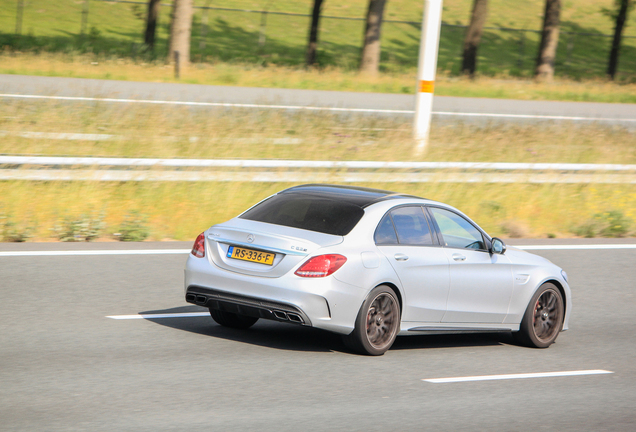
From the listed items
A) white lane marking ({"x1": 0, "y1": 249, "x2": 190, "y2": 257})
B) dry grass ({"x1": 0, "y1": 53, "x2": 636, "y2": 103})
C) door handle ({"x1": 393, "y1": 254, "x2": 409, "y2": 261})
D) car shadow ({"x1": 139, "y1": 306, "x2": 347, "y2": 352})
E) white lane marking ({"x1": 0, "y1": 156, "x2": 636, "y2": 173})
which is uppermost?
dry grass ({"x1": 0, "y1": 53, "x2": 636, "y2": 103})

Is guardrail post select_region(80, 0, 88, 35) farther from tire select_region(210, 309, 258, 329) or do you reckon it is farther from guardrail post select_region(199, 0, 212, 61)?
tire select_region(210, 309, 258, 329)

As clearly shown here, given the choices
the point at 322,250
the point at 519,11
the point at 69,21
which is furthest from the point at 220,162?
the point at 519,11

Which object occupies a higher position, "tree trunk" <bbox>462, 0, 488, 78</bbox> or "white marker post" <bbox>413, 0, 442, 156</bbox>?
"tree trunk" <bbox>462, 0, 488, 78</bbox>

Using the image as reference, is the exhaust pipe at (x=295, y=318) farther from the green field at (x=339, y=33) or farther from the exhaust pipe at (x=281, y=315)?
the green field at (x=339, y=33)

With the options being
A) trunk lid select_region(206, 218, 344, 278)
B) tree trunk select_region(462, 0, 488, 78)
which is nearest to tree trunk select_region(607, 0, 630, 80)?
tree trunk select_region(462, 0, 488, 78)

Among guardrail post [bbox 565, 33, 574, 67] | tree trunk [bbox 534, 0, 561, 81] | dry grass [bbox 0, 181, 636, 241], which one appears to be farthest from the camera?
guardrail post [bbox 565, 33, 574, 67]

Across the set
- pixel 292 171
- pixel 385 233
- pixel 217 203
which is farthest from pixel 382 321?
pixel 292 171

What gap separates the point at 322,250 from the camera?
22.7ft

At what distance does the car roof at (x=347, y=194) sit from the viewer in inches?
301

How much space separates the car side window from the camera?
8.05 metres

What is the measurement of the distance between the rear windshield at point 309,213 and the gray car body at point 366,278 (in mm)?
104

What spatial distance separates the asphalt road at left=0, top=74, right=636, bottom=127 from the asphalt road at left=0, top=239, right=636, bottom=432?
12.5 metres

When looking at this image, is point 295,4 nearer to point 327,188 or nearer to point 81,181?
point 81,181

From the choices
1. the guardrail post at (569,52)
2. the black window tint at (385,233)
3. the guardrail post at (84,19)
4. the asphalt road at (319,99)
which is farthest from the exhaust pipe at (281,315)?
the guardrail post at (569,52)
